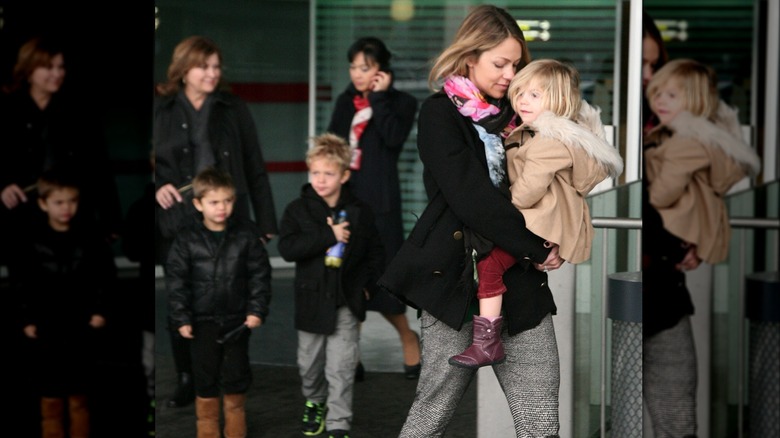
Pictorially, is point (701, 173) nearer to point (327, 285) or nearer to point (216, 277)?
point (216, 277)

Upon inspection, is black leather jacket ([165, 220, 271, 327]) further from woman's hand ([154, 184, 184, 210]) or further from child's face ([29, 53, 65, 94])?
child's face ([29, 53, 65, 94])

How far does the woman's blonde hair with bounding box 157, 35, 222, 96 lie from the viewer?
3814mm

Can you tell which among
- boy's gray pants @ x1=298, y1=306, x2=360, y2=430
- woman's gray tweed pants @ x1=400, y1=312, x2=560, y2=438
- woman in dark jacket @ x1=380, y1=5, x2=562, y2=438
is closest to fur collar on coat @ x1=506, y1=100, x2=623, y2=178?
woman in dark jacket @ x1=380, y1=5, x2=562, y2=438

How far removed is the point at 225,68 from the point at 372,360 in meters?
1.90

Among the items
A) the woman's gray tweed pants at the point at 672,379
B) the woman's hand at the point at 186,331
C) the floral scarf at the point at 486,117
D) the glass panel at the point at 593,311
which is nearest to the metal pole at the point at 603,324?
the glass panel at the point at 593,311

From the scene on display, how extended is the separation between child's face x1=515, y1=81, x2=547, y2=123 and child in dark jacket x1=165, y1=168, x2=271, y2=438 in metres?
1.06

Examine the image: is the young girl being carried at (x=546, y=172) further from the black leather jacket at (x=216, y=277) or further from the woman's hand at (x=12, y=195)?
the woman's hand at (x=12, y=195)

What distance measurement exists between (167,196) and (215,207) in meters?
0.15

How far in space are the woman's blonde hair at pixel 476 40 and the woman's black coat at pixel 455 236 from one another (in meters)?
0.10

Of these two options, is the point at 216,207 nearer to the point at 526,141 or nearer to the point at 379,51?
the point at 526,141

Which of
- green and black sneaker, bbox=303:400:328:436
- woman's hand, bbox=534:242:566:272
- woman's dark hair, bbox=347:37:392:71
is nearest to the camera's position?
woman's hand, bbox=534:242:566:272

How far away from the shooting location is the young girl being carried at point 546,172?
10.5 ft

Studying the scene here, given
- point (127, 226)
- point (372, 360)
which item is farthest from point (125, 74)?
point (372, 360)

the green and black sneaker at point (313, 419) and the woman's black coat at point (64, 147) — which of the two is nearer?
the woman's black coat at point (64, 147)
